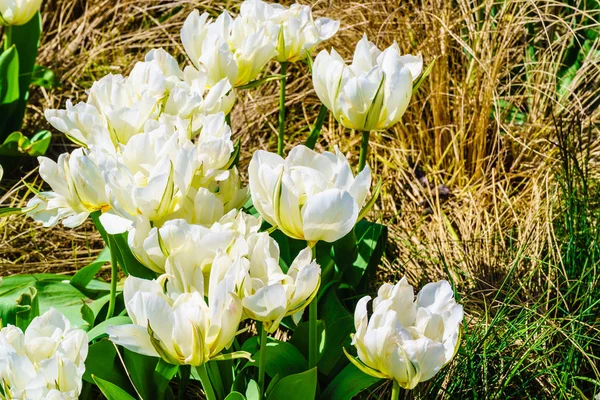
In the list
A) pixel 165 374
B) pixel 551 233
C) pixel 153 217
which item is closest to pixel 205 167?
pixel 153 217

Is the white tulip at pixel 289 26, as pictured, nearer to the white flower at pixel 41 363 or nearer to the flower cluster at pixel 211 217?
the flower cluster at pixel 211 217

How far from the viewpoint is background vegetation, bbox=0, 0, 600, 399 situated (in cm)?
153

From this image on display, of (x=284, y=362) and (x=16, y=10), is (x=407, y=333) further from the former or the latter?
(x=16, y=10)

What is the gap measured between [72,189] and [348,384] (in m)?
0.51

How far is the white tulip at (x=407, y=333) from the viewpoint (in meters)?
0.97

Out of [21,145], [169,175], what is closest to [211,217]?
[169,175]

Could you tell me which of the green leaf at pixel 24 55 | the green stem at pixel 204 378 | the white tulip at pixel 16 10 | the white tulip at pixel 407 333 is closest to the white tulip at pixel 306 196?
the white tulip at pixel 407 333

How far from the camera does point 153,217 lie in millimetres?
1086

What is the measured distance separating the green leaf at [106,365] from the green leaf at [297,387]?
30cm

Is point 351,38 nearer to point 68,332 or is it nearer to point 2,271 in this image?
point 2,271

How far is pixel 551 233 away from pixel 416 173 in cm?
65

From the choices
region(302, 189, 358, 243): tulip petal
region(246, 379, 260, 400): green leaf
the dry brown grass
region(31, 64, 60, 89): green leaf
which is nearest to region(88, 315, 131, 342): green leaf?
region(246, 379, 260, 400): green leaf

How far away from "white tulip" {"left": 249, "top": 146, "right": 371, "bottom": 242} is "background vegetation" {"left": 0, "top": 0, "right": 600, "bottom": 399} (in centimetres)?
51

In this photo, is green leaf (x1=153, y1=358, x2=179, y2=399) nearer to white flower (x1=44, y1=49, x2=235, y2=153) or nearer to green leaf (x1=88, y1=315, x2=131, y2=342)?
green leaf (x1=88, y1=315, x2=131, y2=342)
